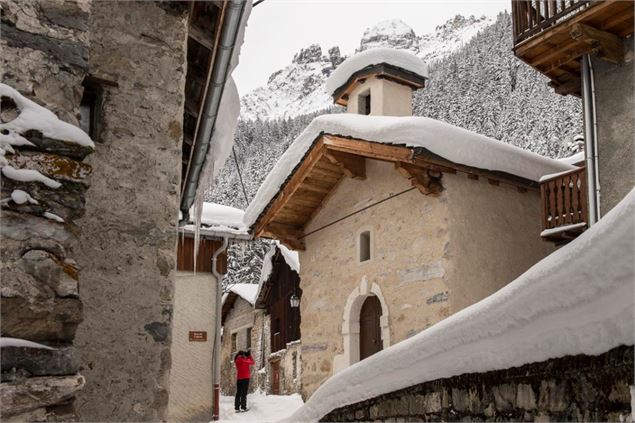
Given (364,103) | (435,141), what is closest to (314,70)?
(364,103)

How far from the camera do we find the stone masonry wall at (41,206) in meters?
2.44

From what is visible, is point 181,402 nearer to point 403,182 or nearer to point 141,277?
point 403,182

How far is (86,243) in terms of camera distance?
4211mm

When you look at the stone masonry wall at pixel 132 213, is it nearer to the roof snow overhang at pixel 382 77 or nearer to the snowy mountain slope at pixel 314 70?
the roof snow overhang at pixel 382 77

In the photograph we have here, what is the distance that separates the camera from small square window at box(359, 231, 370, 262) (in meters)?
10.6

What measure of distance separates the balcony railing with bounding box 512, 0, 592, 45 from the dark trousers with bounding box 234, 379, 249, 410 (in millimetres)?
7746

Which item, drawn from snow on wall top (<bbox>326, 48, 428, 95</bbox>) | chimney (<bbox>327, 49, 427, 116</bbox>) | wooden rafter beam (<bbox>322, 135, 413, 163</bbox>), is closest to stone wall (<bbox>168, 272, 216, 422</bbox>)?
wooden rafter beam (<bbox>322, 135, 413, 163</bbox>)

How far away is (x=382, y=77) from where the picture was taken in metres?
12.2

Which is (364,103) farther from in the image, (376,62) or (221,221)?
(221,221)

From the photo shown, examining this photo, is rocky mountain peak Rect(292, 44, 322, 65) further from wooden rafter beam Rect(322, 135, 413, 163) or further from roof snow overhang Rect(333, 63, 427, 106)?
wooden rafter beam Rect(322, 135, 413, 163)

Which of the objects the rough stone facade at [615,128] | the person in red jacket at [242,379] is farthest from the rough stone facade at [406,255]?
the rough stone facade at [615,128]

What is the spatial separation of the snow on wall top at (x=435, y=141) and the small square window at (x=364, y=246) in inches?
62.9

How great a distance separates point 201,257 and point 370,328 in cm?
368

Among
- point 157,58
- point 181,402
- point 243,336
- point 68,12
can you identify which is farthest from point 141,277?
point 243,336
